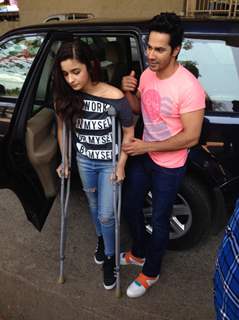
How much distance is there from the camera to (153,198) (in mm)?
2434

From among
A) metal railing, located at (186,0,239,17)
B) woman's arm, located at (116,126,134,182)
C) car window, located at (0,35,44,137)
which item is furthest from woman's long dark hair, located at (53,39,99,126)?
metal railing, located at (186,0,239,17)

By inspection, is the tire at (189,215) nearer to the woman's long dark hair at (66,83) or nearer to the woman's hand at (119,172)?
the woman's hand at (119,172)

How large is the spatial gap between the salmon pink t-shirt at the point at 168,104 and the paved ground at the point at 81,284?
3.14 ft

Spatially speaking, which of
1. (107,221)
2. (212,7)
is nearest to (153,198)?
(107,221)

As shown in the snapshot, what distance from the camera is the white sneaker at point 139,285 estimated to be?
2.65 meters

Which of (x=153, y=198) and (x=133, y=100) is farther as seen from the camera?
(x=153, y=198)

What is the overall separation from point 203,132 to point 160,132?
50 cm

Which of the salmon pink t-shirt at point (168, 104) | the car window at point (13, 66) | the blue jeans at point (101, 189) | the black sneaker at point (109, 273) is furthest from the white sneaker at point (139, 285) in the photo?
the car window at point (13, 66)

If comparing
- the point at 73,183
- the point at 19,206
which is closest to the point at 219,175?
the point at 73,183

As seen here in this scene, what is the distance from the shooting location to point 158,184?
93.1 inches

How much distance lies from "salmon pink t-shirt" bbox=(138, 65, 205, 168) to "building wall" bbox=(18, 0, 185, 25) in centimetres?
652

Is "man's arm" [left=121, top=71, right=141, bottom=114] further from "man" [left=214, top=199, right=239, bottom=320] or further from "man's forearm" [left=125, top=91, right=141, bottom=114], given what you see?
"man" [left=214, top=199, right=239, bottom=320]

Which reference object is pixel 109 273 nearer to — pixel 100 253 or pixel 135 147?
pixel 100 253

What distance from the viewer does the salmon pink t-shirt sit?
Result: 2061 millimetres
